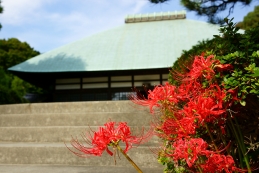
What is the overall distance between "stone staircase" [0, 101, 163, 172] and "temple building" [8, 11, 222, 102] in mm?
4482

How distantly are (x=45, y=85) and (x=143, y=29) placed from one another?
5.06m

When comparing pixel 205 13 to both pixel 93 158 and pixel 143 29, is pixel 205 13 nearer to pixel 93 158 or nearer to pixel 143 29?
pixel 93 158

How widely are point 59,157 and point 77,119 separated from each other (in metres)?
0.93

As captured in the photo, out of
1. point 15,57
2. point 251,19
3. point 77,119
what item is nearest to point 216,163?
point 77,119

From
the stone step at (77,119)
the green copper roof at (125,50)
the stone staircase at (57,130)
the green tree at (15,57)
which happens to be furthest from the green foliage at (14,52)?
the stone step at (77,119)

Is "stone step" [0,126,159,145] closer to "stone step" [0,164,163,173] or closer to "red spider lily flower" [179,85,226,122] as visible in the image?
"stone step" [0,164,163,173]

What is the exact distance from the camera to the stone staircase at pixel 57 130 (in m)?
2.86

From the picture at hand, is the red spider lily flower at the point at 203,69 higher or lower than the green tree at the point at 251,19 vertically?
lower

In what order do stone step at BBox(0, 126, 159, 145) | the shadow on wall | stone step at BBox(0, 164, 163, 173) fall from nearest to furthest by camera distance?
stone step at BBox(0, 164, 163, 173), stone step at BBox(0, 126, 159, 145), the shadow on wall

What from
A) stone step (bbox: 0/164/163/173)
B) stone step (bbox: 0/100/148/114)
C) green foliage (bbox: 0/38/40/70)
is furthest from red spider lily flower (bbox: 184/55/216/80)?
green foliage (bbox: 0/38/40/70)

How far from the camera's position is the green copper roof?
8860 millimetres

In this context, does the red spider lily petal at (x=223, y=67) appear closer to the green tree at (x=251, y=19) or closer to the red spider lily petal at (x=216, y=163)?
the red spider lily petal at (x=216, y=163)

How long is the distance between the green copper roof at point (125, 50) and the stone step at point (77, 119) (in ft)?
16.0

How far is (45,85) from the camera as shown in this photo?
35.5 feet
